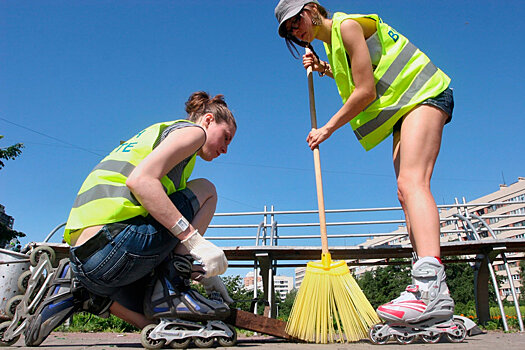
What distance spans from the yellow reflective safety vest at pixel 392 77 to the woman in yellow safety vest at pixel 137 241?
0.98 meters

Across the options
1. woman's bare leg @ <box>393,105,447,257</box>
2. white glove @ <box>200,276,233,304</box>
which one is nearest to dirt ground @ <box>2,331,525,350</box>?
white glove @ <box>200,276,233,304</box>

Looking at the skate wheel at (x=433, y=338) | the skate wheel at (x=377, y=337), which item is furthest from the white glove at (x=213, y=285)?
the skate wheel at (x=433, y=338)

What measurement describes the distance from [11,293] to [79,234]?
1069 millimetres

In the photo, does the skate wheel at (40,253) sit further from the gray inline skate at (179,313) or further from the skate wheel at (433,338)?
the skate wheel at (433,338)

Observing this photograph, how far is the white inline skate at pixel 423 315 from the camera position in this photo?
1.66m

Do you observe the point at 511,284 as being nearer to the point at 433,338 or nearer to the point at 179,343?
the point at 433,338

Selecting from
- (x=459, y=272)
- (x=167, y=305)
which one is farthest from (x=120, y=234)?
(x=459, y=272)

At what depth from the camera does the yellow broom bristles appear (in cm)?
181

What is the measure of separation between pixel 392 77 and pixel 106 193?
1.62 meters

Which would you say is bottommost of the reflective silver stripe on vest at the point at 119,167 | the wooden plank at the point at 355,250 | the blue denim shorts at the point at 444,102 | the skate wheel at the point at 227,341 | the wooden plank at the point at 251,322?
the skate wheel at the point at 227,341

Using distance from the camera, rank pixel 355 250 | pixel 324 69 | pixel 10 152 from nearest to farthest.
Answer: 1. pixel 324 69
2. pixel 355 250
3. pixel 10 152

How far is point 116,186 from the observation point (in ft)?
5.69

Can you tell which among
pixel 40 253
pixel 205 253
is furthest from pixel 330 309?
pixel 40 253

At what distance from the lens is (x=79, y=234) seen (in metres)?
1.69
